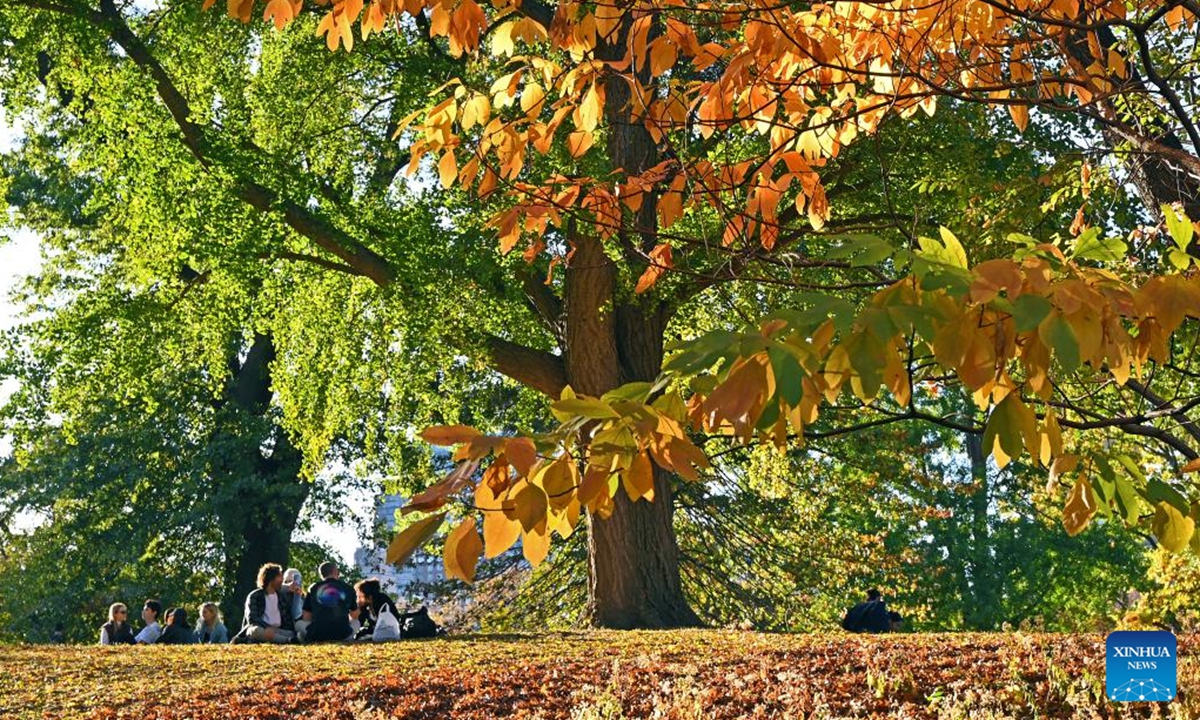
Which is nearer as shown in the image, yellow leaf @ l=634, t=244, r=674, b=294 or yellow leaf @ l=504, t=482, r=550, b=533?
yellow leaf @ l=504, t=482, r=550, b=533

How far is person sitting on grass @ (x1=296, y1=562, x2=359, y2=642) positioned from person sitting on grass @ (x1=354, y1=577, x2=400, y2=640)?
0.42 feet

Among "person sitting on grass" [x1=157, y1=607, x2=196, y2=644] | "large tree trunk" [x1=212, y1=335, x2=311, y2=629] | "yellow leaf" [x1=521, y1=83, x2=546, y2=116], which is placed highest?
"large tree trunk" [x1=212, y1=335, x2=311, y2=629]

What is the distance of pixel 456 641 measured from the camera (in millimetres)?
11641

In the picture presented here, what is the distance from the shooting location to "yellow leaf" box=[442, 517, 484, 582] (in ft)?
6.61

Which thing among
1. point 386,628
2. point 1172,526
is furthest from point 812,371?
point 386,628

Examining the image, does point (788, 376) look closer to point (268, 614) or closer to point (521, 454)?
point (521, 454)

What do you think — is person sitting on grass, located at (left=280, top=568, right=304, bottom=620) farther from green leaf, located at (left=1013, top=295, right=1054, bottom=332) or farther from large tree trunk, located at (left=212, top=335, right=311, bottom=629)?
green leaf, located at (left=1013, top=295, right=1054, bottom=332)

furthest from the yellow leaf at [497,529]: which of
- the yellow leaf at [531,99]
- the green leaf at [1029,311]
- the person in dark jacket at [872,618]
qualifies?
the person in dark jacket at [872,618]

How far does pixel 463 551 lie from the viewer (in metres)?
2.04

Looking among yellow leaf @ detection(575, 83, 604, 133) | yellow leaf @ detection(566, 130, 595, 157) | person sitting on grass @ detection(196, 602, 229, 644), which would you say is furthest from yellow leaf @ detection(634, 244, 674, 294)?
person sitting on grass @ detection(196, 602, 229, 644)

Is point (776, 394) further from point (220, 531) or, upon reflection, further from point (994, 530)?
point (994, 530)

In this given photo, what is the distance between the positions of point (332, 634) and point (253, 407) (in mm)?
13547

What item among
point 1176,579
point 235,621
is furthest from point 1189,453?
point 235,621

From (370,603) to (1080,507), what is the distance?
38.2ft
